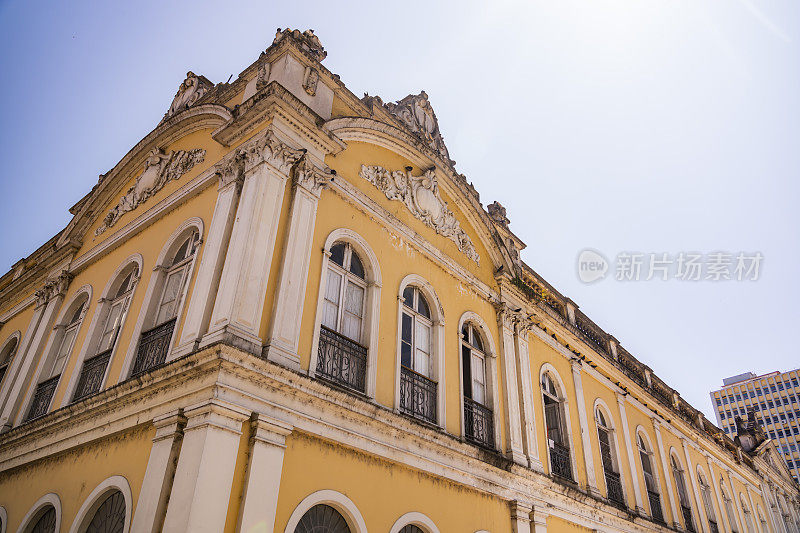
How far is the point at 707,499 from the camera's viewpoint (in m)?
16.4

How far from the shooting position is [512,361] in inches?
391

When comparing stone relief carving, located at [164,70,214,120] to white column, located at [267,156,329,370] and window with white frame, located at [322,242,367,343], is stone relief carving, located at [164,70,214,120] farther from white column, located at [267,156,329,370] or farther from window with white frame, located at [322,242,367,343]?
window with white frame, located at [322,242,367,343]

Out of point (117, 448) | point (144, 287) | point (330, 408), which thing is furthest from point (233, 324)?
point (144, 287)

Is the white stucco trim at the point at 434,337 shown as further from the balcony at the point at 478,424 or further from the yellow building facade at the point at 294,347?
the balcony at the point at 478,424

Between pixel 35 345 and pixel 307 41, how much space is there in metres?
6.60

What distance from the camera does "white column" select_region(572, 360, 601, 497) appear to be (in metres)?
10.7

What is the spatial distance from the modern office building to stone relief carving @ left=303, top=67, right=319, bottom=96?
69882mm

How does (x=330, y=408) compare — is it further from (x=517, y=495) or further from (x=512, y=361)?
(x=512, y=361)

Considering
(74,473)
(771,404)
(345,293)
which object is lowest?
(74,473)

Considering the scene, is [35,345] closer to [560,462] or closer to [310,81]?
[310,81]

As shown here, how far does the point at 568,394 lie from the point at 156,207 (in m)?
8.29

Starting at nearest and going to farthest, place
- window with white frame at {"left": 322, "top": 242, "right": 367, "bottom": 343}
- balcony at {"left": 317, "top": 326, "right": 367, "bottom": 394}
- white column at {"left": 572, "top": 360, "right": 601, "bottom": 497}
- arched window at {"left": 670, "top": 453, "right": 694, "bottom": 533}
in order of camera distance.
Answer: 1. balcony at {"left": 317, "top": 326, "right": 367, "bottom": 394}
2. window with white frame at {"left": 322, "top": 242, "right": 367, "bottom": 343}
3. white column at {"left": 572, "top": 360, "right": 601, "bottom": 497}
4. arched window at {"left": 670, "top": 453, "right": 694, "bottom": 533}

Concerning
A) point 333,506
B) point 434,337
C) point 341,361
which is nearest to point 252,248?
point 341,361

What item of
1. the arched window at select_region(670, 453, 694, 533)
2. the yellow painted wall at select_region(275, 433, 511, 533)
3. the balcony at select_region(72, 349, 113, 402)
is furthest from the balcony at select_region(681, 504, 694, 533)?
the balcony at select_region(72, 349, 113, 402)
